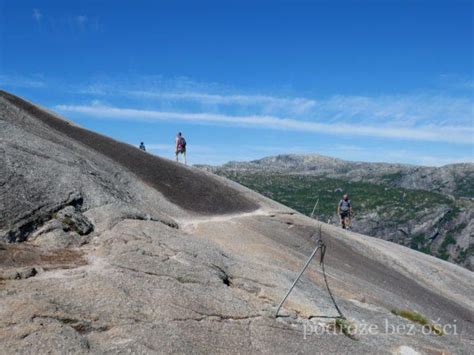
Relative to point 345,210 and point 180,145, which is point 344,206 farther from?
point 180,145

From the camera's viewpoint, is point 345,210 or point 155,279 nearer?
point 155,279

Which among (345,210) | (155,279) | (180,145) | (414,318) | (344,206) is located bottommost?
(414,318)

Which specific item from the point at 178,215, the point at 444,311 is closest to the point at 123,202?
the point at 178,215

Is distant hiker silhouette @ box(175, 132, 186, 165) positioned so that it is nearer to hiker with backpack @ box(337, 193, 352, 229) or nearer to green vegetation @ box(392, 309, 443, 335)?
hiker with backpack @ box(337, 193, 352, 229)

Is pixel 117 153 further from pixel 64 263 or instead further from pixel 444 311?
pixel 444 311

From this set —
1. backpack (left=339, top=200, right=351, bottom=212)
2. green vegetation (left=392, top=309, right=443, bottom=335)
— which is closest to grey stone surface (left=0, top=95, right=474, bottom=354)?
green vegetation (left=392, top=309, right=443, bottom=335)

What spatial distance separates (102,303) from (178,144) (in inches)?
1279

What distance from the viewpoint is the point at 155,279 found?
15.9 m

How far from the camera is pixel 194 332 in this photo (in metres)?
13.8

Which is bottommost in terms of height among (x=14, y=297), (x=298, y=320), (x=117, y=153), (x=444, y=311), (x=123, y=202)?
(x=444, y=311)

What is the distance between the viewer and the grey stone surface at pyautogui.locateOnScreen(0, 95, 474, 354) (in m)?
13.0

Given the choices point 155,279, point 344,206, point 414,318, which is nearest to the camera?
point 155,279

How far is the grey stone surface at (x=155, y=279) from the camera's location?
13.0 m

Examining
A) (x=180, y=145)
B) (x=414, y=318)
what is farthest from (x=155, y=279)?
(x=180, y=145)
